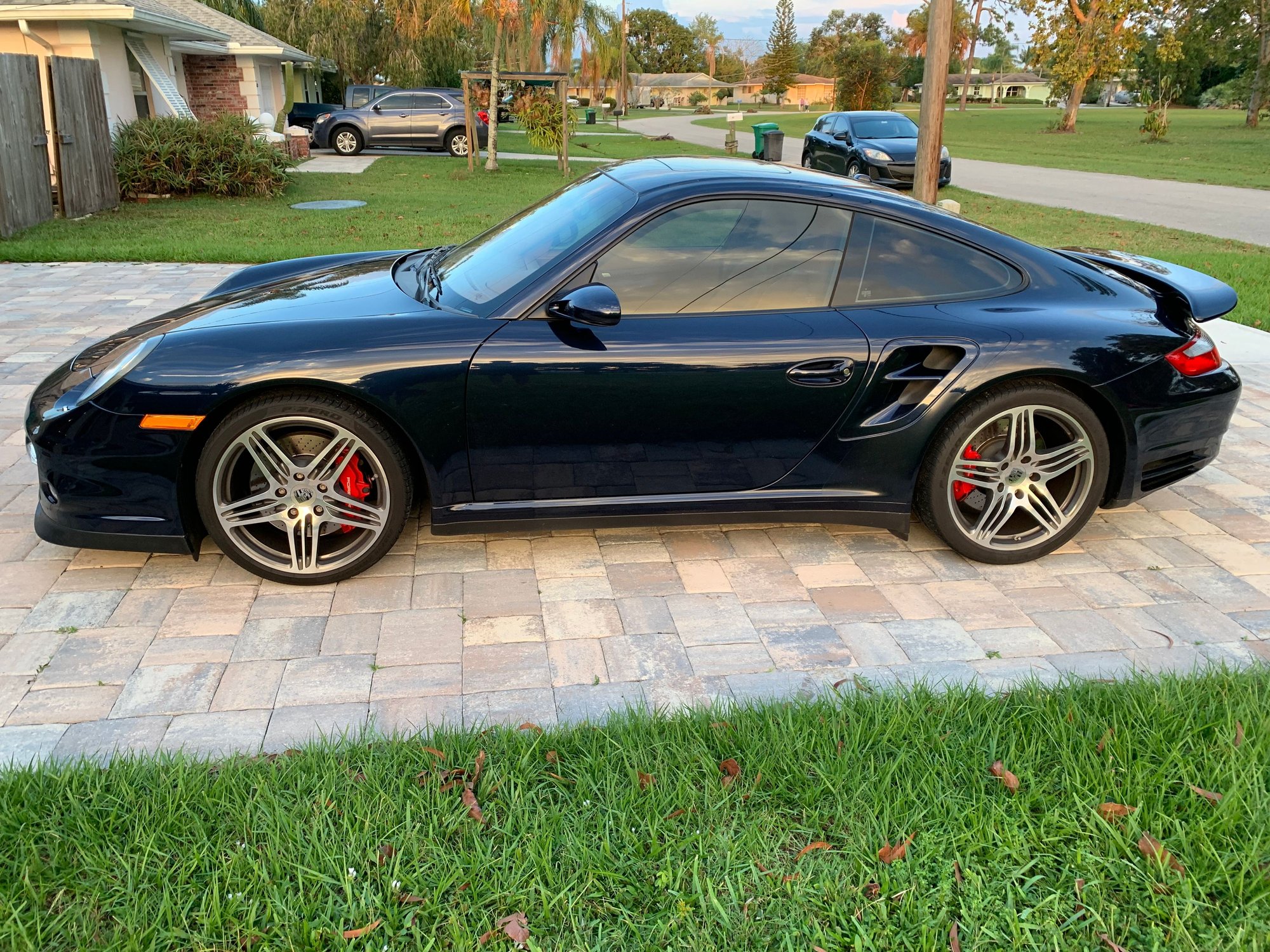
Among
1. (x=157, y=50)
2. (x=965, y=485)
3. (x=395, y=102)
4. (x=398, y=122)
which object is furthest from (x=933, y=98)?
(x=395, y=102)

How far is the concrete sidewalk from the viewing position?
1406cm

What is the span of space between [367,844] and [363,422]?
1612mm

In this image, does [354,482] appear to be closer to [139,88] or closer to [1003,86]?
[139,88]

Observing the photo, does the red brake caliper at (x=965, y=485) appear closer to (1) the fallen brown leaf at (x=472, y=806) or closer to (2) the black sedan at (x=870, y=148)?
(1) the fallen brown leaf at (x=472, y=806)

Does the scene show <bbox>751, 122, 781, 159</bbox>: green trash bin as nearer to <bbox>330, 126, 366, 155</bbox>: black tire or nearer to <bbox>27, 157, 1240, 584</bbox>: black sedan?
<bbox>330, 126, 366, 155</bbox>: black tire

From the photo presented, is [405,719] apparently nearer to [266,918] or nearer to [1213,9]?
[266,918]

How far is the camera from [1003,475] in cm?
396

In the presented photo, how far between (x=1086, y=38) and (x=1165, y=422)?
131 feet

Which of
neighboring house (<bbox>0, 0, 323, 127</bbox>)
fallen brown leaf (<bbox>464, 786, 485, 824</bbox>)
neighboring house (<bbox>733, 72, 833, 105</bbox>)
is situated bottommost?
fallen brown leaf (<bbox>464, 786, 485, 824</bbox>)

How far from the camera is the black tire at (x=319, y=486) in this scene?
3.49m

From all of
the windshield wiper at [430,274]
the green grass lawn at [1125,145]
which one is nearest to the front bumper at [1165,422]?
the windshield wiper at [430,274]

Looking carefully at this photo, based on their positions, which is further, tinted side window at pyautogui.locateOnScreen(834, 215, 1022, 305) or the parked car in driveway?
the parked car in driveway

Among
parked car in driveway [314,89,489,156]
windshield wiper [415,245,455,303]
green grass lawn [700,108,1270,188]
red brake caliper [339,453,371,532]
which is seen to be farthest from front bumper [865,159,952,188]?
red brake caliper [339,453,371,532]

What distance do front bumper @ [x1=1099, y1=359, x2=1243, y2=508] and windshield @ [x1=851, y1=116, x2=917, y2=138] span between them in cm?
1578
